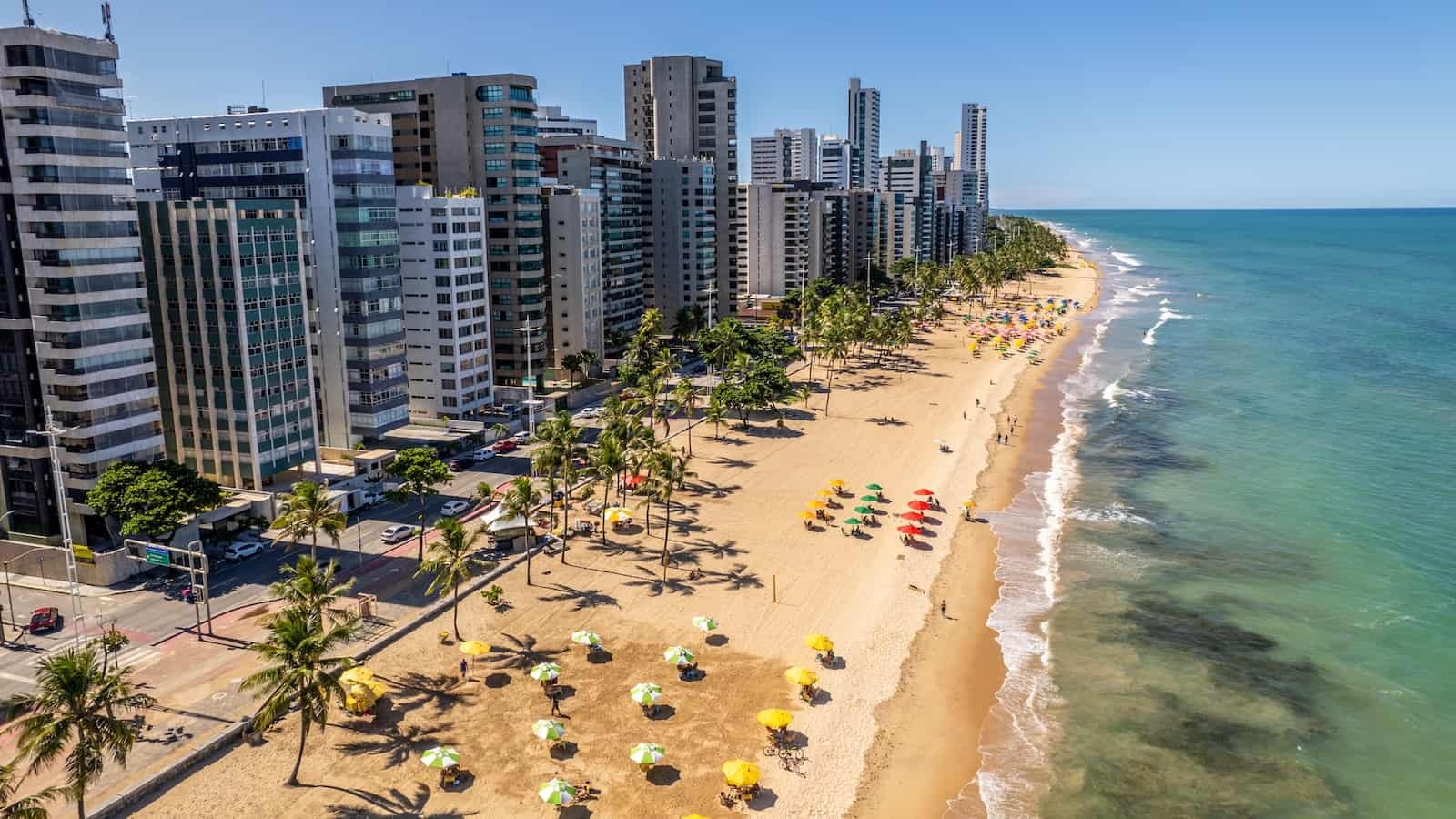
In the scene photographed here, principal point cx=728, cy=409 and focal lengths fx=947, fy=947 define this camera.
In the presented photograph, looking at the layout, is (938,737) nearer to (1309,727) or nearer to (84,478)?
(1309,727)

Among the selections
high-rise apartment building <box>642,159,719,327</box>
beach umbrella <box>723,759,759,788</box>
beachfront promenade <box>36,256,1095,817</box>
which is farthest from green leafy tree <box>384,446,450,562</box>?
high-rise apartment building <box>642,159,719,327</box>

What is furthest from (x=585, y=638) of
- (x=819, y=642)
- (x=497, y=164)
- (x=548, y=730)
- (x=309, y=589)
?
(x=497, y=164)

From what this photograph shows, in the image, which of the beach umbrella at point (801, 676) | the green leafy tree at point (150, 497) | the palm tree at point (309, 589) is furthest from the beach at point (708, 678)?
the green leafy tree at point (150, 497)

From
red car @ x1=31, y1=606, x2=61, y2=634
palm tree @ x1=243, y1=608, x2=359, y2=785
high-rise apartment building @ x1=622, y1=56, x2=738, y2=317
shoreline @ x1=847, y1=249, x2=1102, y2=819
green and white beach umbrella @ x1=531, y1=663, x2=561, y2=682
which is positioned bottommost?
shoreline @ x1=847, y1=249, x2=1102, y2=819

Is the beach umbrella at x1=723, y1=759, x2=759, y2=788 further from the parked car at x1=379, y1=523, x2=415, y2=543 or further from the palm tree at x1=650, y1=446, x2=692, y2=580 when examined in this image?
the parked car at x1=379, y1=523, x2=415, y2=543

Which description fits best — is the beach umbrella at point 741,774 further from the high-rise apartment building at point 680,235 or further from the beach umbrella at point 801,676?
the high-rise apartment building at point 680,235

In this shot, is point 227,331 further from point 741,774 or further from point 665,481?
point 741,774

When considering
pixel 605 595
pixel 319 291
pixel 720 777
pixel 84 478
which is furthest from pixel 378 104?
pixel 720 777
